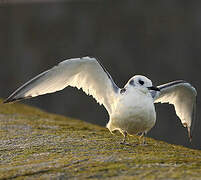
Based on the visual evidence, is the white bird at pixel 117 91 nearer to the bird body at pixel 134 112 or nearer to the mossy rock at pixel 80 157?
the bird body at pixel 134 112

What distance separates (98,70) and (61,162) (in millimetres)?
1594

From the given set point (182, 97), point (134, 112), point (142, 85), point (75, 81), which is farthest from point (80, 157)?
point (182, 97)

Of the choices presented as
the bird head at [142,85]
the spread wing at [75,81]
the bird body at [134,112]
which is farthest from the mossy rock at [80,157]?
the bird head at [142,85]

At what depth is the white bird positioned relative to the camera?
15.7ft

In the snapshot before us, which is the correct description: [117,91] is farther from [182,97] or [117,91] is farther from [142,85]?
[182,97]

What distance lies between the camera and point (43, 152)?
4.47 metres

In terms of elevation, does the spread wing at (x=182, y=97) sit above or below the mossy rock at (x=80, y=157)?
above

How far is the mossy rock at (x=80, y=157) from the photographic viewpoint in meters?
3.65

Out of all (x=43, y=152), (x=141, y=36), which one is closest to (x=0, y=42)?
(x=141, y=36)

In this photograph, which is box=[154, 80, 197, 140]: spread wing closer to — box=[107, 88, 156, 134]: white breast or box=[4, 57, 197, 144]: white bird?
box=[4, 57, 197, 144]: white bird

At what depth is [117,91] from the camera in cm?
526

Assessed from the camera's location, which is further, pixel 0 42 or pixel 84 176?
pixel 0 42

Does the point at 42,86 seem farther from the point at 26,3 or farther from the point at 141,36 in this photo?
the point at 26,3

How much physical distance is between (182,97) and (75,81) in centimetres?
146
